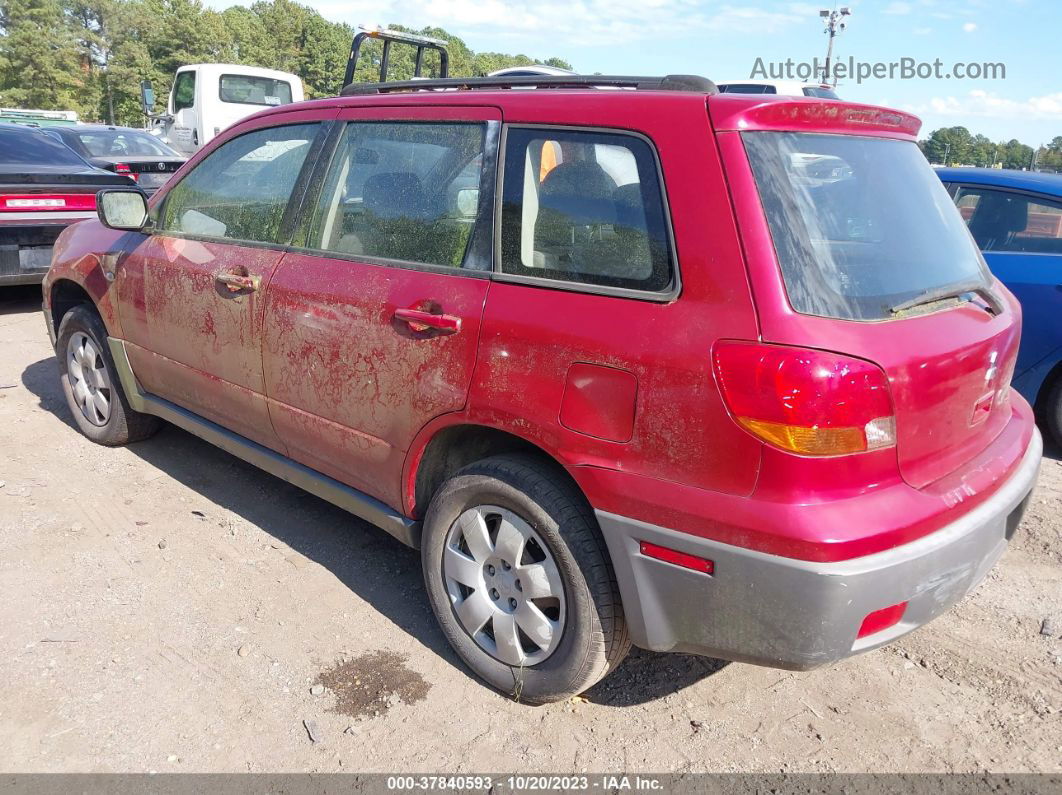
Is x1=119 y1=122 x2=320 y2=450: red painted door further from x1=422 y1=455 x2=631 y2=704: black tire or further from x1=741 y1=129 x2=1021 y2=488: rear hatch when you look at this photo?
x1=741 y1=129 x2=1021 y2=488: rear hatch

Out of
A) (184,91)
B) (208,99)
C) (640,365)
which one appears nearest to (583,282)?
(640,365)

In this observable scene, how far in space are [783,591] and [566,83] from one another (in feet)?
5.82

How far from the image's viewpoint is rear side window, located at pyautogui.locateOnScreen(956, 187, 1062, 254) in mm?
4875

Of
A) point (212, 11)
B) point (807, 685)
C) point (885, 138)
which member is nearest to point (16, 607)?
point (807, 685)

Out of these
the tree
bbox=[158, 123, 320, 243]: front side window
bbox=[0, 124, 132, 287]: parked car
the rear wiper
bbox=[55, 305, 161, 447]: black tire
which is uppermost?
the tree

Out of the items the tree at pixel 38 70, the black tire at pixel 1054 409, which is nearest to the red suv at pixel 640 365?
the black tire at pixel 1054 409

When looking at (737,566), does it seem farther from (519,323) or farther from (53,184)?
(53,184)

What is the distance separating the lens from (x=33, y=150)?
8078mm

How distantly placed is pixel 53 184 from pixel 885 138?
6.86 meters

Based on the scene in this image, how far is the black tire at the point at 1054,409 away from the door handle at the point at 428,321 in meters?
3.87

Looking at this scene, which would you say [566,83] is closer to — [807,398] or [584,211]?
[584,211]

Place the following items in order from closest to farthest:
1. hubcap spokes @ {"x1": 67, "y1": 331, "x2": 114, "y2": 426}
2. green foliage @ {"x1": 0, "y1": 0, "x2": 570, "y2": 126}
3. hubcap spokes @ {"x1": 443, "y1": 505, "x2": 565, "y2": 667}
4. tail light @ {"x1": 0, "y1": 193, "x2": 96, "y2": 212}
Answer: hubcap spokes @ {"x1": 443, "y1": 505, "x2": 565, "y2": 667}
hubcap spokes @ {"x1": 67, "y1": 331, "x2": 114, "y2": 426}
tail light @ {"x1": 0, "y1": 193, "x2": 96, "y2": 212}
green foliage @ {"x1": 0, "y1": 0, "x2": 570, "y2": 126}

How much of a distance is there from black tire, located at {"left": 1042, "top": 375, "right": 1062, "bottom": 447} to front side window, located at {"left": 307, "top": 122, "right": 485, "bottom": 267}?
12.5 ft

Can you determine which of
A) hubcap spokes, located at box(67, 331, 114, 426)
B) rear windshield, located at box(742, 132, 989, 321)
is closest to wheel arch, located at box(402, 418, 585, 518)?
rear windshield, located at box(742, 132, 989, 321)
